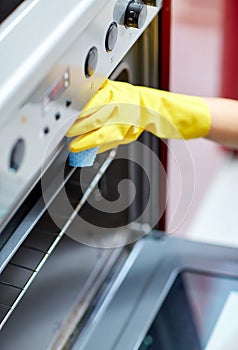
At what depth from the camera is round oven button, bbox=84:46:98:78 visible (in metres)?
0.81

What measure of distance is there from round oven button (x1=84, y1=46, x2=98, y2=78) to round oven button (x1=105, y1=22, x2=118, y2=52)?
0.04 meters

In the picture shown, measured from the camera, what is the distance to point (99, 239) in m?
1.25

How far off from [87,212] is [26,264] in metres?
0.20

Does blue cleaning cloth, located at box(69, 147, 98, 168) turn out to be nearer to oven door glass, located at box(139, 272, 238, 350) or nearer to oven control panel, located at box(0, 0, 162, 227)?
oven control panel, located at box(0, 0, 162, 227)

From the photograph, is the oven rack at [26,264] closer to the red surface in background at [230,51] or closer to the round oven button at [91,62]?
the round oven button at [91,62]

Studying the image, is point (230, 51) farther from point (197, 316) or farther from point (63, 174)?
point (63, 174)

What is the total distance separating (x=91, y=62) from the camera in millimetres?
815

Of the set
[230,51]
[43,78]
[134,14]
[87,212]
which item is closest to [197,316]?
[87,212]

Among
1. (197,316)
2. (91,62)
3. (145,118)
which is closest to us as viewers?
(91,62)

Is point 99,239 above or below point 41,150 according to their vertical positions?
above

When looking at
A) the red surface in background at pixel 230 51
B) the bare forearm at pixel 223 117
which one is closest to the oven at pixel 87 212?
the bare forearm at pixel 223 117

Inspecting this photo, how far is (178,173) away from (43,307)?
538mm

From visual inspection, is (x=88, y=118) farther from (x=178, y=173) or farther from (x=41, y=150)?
(x=178, y=173)

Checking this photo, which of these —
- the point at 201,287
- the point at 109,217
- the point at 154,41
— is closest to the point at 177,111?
the point at 154,41
